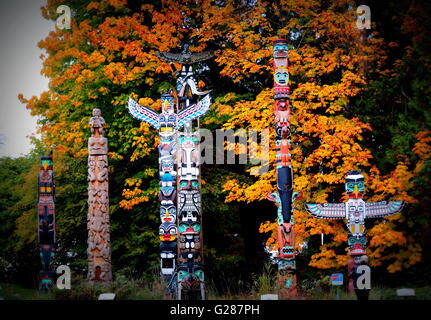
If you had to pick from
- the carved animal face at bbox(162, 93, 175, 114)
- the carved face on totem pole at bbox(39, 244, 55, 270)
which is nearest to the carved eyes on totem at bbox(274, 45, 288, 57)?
the carved animal face at bbox(162, 93, 175, 114)

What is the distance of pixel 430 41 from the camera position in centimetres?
870

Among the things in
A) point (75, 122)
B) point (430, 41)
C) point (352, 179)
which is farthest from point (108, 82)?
point (430, 41)

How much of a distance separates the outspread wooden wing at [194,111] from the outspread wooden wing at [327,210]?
2.60 m

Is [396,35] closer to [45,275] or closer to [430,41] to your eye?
[430,41]

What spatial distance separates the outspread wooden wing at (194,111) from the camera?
9.40 meters

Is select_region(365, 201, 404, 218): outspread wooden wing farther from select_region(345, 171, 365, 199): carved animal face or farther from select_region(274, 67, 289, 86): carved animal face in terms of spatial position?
select_region(274, 67, 289, 86): carved animal face

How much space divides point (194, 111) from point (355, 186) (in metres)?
3.22

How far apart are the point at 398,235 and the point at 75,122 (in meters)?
7.70

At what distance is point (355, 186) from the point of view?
29.2 ft

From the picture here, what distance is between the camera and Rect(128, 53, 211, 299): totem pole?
902 centimetres

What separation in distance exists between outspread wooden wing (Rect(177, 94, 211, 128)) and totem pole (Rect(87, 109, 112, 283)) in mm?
1510

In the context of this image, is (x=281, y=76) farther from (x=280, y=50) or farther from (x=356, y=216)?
(x=356, y=216)

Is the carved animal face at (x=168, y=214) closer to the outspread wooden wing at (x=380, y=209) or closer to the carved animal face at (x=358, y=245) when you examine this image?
the carved animal face at (x=358, y=245)

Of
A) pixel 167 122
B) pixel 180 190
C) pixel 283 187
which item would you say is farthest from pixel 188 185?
pixel 283 187
